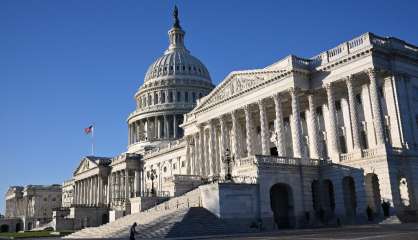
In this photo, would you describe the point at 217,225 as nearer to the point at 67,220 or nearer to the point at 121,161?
the point at 67,220

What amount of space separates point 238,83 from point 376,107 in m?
Answer: 23.2

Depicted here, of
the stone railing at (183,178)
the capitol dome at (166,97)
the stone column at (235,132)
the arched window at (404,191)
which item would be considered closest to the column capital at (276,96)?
the stone column at (235,132)

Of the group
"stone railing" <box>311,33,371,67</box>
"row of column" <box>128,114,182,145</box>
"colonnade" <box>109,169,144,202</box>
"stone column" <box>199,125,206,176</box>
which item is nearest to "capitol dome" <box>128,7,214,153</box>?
"row of column" <box>128,114,182,145</box>

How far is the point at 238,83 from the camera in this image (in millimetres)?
69812

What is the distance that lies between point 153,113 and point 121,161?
26.3m

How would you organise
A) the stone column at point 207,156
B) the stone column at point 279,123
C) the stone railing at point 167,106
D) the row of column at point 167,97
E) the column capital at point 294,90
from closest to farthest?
the column capital at point 294,90, the stone column at point 279,123, the stone column at point 207,156, the stone railing at point 167,106, the row of column at point 167,97

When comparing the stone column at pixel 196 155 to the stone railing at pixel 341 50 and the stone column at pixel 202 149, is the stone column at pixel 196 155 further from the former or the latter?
the stone railing at pixel 341 50

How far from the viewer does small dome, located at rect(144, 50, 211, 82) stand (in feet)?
506

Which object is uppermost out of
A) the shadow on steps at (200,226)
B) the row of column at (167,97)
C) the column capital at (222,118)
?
the row of column at (167,97)

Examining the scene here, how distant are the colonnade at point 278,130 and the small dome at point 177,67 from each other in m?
69.6

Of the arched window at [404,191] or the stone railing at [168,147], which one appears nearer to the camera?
the arched window at [404,191]

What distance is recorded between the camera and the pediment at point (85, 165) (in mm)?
134725

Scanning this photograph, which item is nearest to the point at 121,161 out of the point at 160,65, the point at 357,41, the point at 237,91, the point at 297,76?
the point at 160,65

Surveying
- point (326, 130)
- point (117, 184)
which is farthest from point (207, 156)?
point (117, 184)
